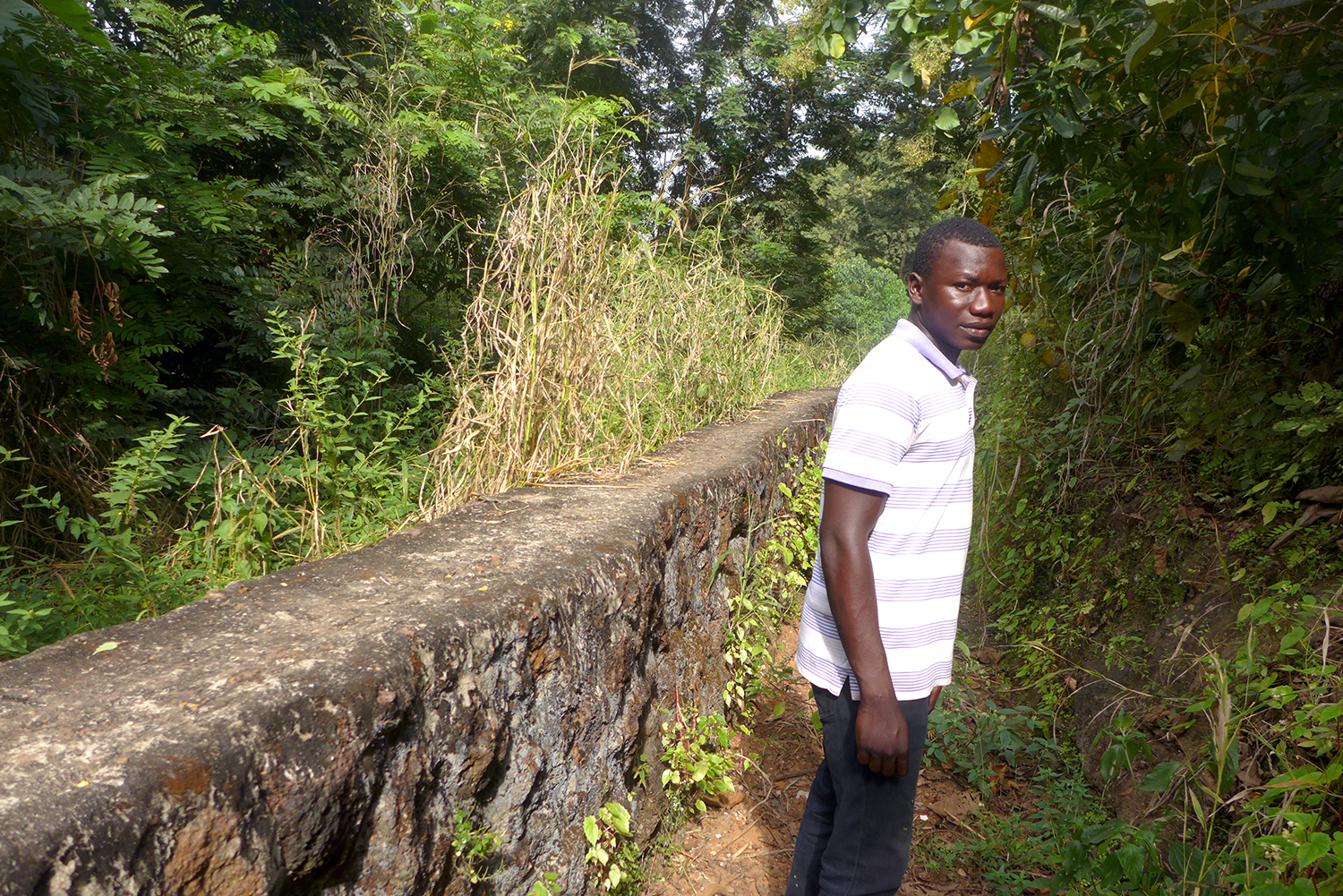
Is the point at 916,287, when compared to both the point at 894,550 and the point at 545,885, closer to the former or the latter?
the point at 894,550

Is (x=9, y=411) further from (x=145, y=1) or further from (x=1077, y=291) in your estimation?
(x=1077, y=291)

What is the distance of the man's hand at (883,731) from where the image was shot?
1573 millimetres

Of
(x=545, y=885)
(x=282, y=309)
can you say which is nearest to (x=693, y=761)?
(x=545, y=885)

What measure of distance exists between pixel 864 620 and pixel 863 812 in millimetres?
459

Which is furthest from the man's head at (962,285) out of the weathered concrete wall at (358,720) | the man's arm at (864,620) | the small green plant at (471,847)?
the small green plant at (471,847)

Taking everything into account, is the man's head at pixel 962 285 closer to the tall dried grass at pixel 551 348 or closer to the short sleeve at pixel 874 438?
the short sleeve at pixel 874 438

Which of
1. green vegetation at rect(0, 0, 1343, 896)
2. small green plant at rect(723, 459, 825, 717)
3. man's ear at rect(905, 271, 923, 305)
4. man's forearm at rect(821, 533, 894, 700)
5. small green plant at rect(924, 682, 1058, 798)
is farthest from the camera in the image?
small green plant at rect(723, 459, 825, 717)

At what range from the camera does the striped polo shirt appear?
5.22ft

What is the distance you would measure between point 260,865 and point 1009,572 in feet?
14.7

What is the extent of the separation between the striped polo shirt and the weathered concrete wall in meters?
0.65

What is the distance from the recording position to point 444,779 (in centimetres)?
143

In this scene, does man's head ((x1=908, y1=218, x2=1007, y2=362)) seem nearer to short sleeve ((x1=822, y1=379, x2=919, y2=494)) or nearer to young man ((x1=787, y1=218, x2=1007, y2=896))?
young man ((x1=787, y1=218, x2=1007, y2=896))

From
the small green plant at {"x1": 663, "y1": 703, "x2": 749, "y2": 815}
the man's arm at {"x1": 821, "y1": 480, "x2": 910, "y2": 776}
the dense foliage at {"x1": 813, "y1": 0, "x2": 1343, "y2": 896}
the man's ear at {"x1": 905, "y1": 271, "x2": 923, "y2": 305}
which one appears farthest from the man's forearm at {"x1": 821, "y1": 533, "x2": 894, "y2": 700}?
the small green plant at {"x1": 663, "y1": 703, "x2": 749, "y2": 815}

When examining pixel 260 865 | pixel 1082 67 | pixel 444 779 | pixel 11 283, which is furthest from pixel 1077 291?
pixel 11 283
